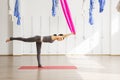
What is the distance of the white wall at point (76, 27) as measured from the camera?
13812mm

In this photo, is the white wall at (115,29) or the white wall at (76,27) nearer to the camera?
the white wall at (115,29)

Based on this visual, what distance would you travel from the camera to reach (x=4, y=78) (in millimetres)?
7031

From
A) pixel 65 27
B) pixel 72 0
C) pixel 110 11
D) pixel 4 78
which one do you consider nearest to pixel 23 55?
pixel 65 27

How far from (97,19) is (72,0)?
141 cm

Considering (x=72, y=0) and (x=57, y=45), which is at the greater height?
(x=72, y=0)

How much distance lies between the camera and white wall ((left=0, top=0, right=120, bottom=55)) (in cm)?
1381

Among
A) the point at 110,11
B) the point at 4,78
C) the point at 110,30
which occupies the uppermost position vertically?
the point at 110,11

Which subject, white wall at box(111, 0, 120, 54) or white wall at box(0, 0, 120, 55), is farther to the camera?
white wall at box(0, 0, 120, 55)

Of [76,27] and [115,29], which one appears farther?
[76,27]

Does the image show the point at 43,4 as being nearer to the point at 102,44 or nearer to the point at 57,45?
the point at 57,45

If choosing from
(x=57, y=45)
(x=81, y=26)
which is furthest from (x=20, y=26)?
(x=81, y=26)

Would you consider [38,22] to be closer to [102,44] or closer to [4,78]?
[102,44]

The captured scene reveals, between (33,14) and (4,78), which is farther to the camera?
(33,14)

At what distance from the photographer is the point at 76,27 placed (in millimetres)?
13922
